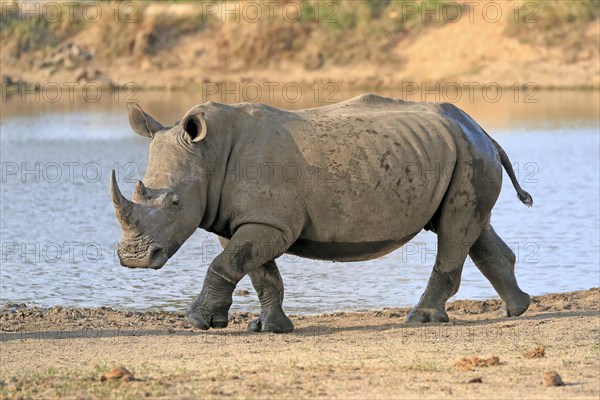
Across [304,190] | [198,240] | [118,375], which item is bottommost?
[198,240]

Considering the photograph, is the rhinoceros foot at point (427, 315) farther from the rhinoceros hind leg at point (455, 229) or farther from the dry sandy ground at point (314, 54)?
the dry sandy ground at point (314, 54)

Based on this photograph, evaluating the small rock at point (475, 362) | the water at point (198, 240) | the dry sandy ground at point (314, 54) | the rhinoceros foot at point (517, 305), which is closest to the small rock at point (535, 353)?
the small rock at point (475, 362)

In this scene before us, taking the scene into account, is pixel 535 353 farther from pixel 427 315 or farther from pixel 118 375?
pixel 118 375

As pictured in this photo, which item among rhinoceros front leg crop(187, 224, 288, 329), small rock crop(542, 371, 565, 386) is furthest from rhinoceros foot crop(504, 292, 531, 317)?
small rock crop(542, 371, 565, 386)

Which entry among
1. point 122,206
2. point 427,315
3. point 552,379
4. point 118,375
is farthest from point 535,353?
point 122,206

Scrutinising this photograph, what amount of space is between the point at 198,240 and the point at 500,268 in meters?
5.02

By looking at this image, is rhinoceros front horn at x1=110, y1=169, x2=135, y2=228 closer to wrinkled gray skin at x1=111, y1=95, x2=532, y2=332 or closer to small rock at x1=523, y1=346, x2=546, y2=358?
wrinkled gray skin at x1=111, y1=95, x2=532, y2=332

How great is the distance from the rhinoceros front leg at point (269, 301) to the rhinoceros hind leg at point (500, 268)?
5.54 ft

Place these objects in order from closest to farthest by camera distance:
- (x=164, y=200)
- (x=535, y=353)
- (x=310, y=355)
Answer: (x=535, y=353), (x=310, y=355), (x=164, y=200)

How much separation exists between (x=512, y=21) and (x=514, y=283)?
975 inches

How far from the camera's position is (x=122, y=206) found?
8734 millimetres

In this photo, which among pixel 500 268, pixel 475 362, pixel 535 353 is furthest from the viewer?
pixel 500 268

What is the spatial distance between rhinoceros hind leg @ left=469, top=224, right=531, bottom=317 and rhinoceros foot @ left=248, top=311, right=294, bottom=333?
1.73 m

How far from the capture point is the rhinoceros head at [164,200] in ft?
29.1
